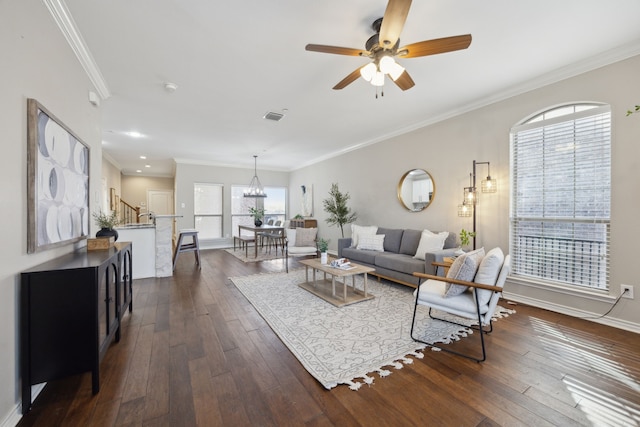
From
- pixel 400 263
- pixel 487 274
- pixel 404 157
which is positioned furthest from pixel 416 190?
pixel 487 274

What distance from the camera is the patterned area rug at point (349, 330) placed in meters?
1.97

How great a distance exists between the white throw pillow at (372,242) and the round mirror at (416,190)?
794 mm

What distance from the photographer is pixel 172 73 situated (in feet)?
9.36

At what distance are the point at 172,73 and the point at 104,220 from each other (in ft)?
5.75

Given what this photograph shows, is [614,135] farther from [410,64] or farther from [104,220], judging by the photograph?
[104,220]

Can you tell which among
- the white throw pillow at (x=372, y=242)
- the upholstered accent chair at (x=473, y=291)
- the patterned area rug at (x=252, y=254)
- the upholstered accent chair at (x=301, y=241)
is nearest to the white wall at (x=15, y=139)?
the upholstered accent chair at (x=473, y=291)

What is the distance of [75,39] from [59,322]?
2297 millimetres

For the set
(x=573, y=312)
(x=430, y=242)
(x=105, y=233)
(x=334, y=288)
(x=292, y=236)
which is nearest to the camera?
(x=105, y=233)

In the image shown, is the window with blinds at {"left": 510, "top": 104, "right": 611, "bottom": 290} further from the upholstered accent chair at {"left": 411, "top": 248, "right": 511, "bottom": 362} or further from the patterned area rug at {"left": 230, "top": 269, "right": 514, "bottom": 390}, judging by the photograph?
the upholstered accent chair at {"left": 411, "top": 248, "right": 511, "bottom": 362}

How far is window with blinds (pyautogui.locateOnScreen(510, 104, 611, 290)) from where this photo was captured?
2730 mm

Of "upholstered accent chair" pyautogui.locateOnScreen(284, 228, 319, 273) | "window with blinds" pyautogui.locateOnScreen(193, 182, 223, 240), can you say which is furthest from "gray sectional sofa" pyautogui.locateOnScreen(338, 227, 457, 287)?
"window with blinds" pyautogui.locateOnScreen(193, 182, 223, 240)

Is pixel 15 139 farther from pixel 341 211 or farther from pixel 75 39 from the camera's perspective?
pixel 341 211

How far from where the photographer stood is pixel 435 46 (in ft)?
6.15

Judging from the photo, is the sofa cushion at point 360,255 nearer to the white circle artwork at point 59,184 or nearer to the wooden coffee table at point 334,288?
the wooden coffee table at point 334,288
